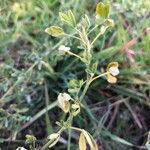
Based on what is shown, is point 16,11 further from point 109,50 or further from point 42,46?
point 109,50

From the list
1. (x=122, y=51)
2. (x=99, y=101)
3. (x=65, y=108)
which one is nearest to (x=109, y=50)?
(x=122, y=51)

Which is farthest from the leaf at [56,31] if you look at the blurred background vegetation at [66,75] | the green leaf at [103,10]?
the blurred background vegetation at [66,75]

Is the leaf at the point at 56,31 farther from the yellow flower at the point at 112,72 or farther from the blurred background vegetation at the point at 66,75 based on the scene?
the blurred background vegetation at the point at 66,75

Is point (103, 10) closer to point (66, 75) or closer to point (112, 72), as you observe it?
point (112, 72)

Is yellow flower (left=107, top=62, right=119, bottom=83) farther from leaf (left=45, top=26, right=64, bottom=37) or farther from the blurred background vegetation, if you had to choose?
the blurred background vegetation

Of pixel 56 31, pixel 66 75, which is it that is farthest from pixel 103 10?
pixel 66 75

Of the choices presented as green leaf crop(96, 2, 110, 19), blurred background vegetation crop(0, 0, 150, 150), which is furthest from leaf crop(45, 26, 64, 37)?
blurred background vegetation crop(0, 0, 150, 150)
